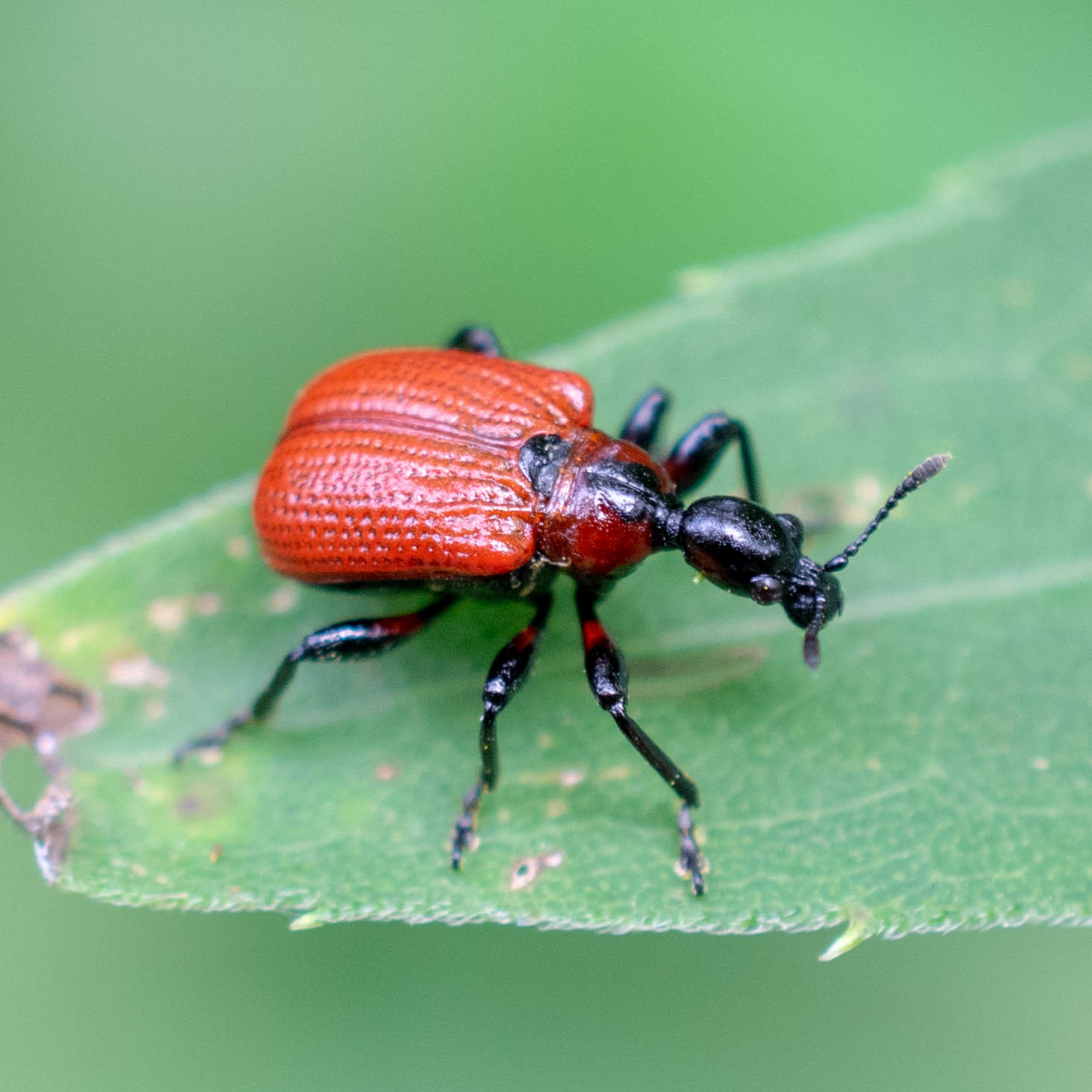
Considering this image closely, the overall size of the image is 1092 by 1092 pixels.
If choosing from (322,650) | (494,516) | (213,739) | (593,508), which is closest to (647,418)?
(593,508)

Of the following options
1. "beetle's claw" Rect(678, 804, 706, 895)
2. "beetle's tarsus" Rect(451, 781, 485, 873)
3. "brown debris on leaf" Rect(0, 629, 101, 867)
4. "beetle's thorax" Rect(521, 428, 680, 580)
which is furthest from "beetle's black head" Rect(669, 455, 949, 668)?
"brown debris on leaf" Rect(0, 629, 101, 867)

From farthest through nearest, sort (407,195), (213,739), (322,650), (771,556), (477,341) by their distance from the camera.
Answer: (407,195), (477,341), (322,650), (213,739), (771,556)

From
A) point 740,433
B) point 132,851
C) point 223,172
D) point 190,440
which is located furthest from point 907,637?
point 223,172

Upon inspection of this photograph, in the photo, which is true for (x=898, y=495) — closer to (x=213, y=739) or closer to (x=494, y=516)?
(x=494, y=516)

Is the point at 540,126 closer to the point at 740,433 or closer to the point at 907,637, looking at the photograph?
the point at 740,433

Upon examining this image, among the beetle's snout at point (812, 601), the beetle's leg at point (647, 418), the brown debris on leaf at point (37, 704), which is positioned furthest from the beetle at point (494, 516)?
the brown debris on leaf at point (37, 704)

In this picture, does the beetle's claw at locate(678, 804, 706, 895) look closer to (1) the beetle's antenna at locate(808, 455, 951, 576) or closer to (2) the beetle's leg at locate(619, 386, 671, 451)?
(1) the beetle's antenna at locate(808, 455, 951, 576)
